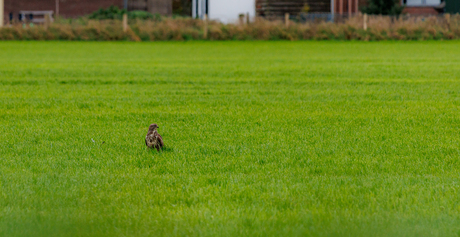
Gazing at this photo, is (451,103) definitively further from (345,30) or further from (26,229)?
(345,30)

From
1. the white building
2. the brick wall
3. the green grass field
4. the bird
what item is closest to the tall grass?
the white building

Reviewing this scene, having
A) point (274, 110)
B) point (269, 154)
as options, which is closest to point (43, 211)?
point (269, 154)

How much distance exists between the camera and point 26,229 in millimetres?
3051

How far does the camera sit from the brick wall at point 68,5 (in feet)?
136

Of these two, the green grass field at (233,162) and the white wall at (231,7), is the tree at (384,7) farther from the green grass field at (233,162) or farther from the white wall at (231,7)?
the green grass field at (233,162)

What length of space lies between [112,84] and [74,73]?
229 centimetres

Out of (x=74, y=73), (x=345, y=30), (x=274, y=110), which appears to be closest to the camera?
(x=274, y=110)

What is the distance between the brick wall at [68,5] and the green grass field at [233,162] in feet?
110

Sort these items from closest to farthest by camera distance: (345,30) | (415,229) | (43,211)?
1. (415,229)
2. (43,211)
3. (345,30)

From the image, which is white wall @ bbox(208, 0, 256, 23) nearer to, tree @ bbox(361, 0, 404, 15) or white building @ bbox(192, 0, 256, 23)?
white building @ bbox(192, 0, 256, 23)

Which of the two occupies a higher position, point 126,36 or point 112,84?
point 126,36

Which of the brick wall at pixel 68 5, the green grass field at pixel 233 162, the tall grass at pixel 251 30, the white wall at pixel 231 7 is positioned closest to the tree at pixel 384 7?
the tall grass at pixel 251 30

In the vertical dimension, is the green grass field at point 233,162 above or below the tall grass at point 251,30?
below

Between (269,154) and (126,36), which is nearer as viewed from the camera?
(269,154)
